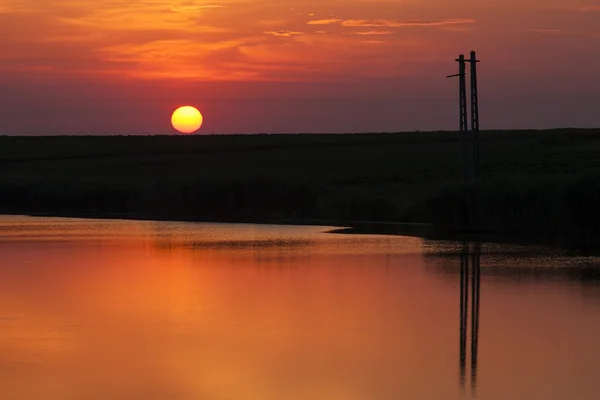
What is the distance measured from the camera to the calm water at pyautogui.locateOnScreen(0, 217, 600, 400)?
40.4 ft

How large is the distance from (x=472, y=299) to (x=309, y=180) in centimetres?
4100

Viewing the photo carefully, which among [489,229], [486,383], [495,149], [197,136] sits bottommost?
[486,383]

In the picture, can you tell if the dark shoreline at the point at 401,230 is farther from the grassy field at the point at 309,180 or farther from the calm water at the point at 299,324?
the calm water at the point at 299,324

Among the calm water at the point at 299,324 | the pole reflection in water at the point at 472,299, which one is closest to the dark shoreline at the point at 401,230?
the pole reflection in water at the point at 472,299

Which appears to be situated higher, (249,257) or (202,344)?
(249,257)

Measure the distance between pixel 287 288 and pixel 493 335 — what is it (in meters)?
6.01

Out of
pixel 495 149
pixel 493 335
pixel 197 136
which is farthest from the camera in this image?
pixel 197 136

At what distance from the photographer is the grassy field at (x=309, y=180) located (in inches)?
1441

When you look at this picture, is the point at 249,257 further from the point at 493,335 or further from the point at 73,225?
the point at 73,225

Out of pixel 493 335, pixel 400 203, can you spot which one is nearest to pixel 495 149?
pixel 400 203

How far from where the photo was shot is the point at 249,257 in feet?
91.4

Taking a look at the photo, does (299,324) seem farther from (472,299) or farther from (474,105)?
(474,105)

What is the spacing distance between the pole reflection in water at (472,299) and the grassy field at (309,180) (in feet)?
16.0

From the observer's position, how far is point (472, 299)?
19.6 meters
